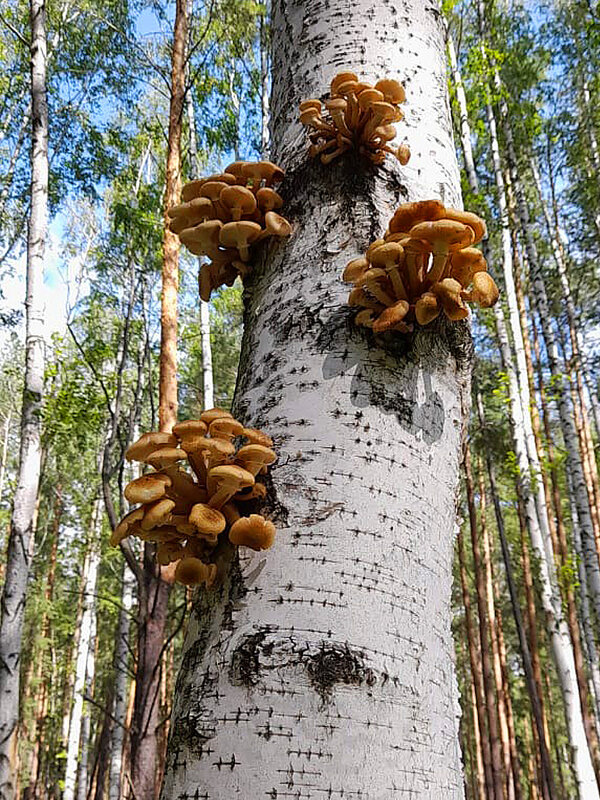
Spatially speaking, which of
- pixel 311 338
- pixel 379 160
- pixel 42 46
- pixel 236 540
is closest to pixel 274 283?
pixel 311 338

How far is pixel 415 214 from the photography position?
1.02 metres

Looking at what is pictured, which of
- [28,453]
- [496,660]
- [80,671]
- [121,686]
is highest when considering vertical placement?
[28,453]

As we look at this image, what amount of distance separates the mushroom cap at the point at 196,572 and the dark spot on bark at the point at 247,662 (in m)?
0.13

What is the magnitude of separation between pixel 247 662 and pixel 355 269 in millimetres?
573

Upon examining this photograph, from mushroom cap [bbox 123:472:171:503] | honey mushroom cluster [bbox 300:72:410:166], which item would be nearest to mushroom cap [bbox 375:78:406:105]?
honey mushroom cluster [bbox 300:72:410:166]

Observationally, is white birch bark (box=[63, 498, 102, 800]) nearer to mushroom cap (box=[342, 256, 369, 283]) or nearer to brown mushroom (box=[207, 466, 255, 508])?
brown mushroom (box=[207, 466, 255, 508])

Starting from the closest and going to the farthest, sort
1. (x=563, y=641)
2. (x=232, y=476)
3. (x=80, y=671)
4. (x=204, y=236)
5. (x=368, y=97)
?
(x=232, y=476), (x=368, y=97), (x=204, y=236), (x=563, y=641), (x=80, y=671)

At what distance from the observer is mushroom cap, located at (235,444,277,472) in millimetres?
867

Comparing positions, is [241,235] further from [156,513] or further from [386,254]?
[156,513]

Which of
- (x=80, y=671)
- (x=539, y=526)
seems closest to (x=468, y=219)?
(x=539, y=526)

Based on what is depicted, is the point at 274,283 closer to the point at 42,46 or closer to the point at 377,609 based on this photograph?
the point at 377,609

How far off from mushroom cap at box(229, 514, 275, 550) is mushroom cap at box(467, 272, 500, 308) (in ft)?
1.65

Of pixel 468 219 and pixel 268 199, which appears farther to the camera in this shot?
pixel 268 199

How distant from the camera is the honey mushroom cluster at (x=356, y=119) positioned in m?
1.11
